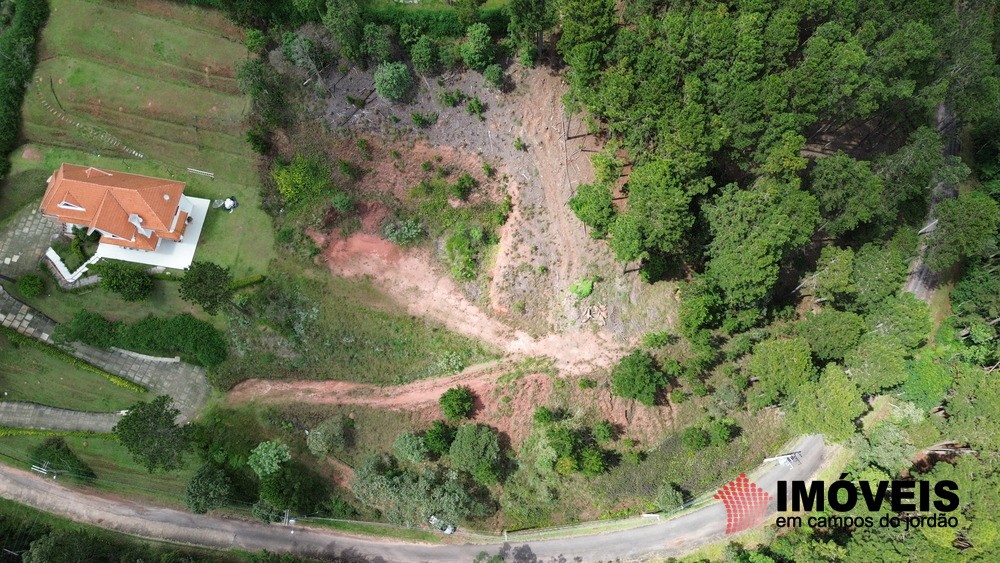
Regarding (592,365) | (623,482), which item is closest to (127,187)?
(592,365)

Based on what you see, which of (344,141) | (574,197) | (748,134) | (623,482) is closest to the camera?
(748,134)

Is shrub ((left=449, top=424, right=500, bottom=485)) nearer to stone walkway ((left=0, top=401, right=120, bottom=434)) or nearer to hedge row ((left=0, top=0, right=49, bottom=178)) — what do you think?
stone walkway ((left=0, top=401, right=120, bottom=434))

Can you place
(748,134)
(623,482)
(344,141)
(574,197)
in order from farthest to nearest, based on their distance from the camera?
(344,141)
(574,197)
(623,482)
(748,134)

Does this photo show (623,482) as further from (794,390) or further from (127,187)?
(127,187)

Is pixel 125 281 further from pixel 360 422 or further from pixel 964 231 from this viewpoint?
pixel 964 231

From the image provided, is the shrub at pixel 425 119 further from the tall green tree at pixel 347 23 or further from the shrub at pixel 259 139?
the shrub at pixel 259 139

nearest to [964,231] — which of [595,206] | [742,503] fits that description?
[742,503]

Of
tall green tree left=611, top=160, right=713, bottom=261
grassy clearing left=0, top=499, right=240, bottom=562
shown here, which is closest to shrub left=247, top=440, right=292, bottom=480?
grassy clearing left=0, top=499, right=240, bottom=562

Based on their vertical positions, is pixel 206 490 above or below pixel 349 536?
above

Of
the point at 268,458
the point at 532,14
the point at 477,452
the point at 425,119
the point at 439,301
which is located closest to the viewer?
the point at 477,452
